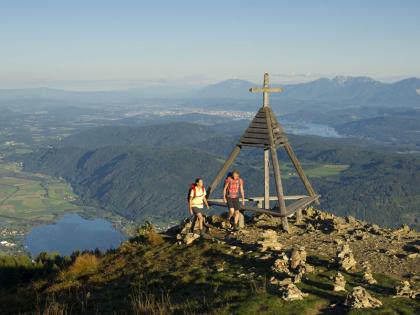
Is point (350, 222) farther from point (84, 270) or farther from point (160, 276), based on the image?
point (84, 270)

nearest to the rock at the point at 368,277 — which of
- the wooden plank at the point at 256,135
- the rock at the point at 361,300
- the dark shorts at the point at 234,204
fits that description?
the rock at the point at 361,300

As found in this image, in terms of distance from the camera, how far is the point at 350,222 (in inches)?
907

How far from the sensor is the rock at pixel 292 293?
12.2 m

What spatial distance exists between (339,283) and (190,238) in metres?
7.62

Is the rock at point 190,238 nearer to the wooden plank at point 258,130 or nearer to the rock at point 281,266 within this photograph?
the rock at point 281,266

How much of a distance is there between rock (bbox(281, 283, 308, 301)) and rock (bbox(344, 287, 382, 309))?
1.22 m

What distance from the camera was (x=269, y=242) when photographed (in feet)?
58.8

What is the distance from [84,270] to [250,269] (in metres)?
7.01

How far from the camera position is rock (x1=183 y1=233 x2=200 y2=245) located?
19322 mm

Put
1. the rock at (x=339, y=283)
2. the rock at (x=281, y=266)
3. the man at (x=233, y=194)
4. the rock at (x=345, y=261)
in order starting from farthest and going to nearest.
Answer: the man at (x=233, y=194), the rock at (x=345, y=261), the rock at (x=281, y=266), the rock at (x=339, y=283)

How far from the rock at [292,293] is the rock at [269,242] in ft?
14.7

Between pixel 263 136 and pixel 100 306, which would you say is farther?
pixel 263 136

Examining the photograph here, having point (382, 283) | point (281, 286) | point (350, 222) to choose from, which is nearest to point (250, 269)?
point (281, 286)

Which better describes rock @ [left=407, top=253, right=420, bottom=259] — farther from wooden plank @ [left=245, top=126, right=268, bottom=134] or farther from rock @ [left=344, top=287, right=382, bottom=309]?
wooden plank @ [left=245, top=126, right=268, bottom=134]
